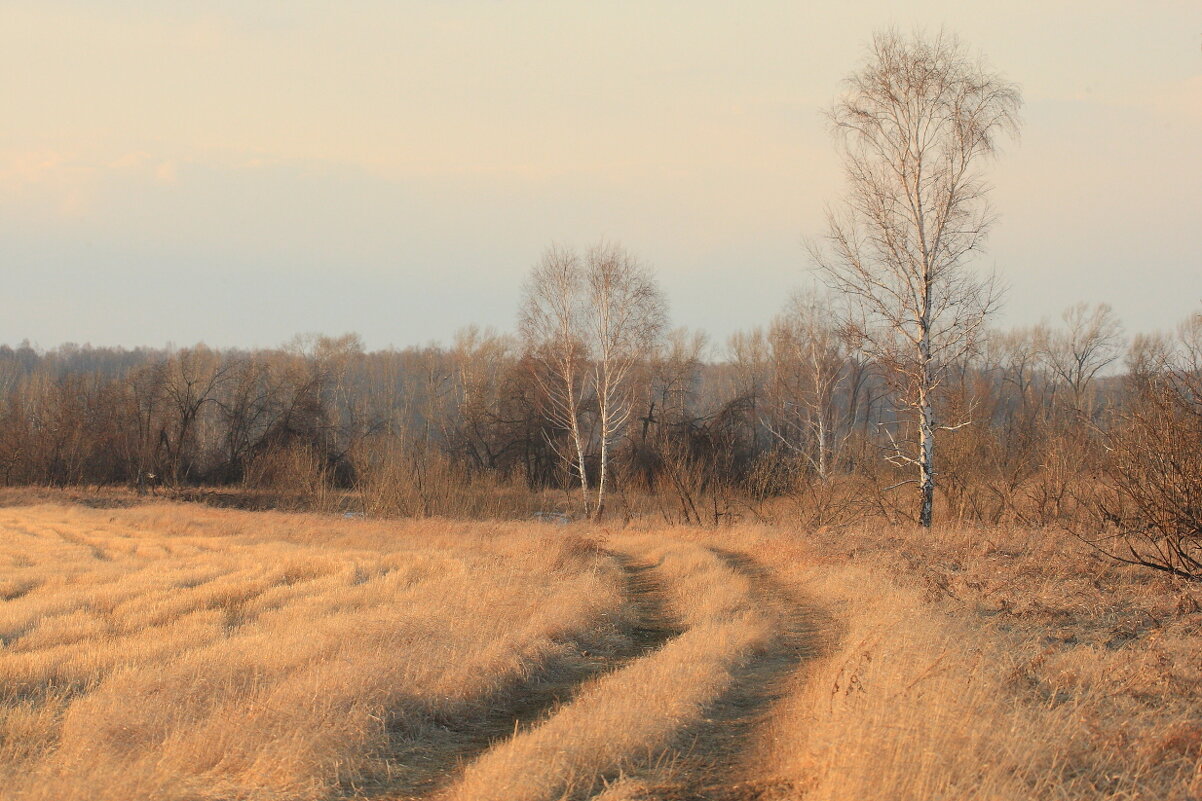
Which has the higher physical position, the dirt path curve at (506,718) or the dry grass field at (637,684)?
the dry grass field at (637,684)

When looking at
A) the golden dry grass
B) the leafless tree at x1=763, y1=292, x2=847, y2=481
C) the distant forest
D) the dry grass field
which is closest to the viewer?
the dry grass field

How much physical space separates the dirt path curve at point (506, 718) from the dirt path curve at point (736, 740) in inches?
51.5

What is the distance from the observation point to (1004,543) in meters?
14.9

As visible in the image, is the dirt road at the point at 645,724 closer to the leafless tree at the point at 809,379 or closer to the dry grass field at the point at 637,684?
the dry grass field at the point at 637,684

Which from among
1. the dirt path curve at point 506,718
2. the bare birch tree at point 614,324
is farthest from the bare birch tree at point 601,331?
the dirt path curve at point 506,718

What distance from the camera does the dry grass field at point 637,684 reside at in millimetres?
5250

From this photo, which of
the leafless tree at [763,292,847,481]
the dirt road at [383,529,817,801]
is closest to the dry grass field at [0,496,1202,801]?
the dirt road at [383,529,817,801]

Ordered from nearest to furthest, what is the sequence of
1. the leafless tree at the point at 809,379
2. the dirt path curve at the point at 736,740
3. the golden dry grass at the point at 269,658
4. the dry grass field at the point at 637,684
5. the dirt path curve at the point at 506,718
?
the dry grass field at the point at 637,684
the dirt path curve at the point at 736,740
the golden dry grass at the point at 269,658
the dirt path curve at the point at 506,718
the leafless tree at the point at 809,379

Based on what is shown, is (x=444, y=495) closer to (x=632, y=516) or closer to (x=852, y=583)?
(x=632, y=516)

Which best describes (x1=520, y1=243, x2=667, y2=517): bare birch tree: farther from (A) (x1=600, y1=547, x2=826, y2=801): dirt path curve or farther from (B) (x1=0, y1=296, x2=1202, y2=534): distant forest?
(A) (x1=600, y1=547, x2=826, y2=801): dirt path curve

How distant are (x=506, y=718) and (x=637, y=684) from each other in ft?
3.81

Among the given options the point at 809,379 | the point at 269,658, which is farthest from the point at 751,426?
the point at 269,658

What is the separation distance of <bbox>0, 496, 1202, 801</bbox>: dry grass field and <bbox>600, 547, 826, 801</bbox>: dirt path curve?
0.10ft

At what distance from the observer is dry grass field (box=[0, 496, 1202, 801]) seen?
5.25 meters
